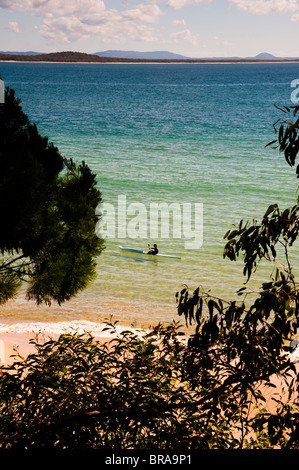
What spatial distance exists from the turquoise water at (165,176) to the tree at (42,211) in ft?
19.6

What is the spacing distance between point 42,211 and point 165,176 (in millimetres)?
24036

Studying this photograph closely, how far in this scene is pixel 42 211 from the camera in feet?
21.1

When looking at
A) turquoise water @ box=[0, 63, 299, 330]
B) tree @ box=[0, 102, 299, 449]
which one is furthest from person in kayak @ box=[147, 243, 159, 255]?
tree @ box=[0, 102, 299, 449]

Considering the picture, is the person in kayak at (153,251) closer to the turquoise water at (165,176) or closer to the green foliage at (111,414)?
the turquoise water at (165,176)

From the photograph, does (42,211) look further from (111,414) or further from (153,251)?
(153,251)

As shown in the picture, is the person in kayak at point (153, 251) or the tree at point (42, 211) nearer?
the tree at point (42, 211)

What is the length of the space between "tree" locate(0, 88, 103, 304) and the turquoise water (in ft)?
19.6

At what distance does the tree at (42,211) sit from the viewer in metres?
5.96

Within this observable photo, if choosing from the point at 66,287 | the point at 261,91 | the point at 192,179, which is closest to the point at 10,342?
the point at 66,287

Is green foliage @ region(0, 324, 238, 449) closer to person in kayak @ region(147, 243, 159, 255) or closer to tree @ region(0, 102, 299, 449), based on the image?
tree @ region(0, 102, 299, 449)

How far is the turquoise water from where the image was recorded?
566 inches

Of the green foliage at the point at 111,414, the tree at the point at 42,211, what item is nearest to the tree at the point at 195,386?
the green foliage at the point at 111,414

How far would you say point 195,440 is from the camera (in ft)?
12.0

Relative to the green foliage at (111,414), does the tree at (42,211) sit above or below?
above
